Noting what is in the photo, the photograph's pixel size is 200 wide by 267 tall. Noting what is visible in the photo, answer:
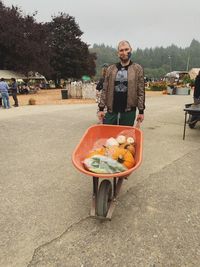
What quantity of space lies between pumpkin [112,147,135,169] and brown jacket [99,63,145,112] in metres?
1.02

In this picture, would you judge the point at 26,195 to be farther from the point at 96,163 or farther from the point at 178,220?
the point at 178,220

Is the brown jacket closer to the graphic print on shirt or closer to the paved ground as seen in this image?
the graphic print on shirt

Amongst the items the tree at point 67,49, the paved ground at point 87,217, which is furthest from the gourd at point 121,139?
the tree at point 67,49

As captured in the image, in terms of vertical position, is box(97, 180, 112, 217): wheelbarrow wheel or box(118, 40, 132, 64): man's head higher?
box(118, 40, 132, 64): man's head

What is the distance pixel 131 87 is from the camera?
13.7ft

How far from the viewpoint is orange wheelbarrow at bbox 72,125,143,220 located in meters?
3.17

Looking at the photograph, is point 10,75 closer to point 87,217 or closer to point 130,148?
point 130,148

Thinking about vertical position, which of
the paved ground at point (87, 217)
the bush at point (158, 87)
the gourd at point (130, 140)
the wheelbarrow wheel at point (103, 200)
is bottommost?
the bush at point (158, 87)

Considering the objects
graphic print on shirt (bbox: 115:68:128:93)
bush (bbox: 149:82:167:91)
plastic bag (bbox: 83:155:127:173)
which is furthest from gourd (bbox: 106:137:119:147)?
bush (bbox: 149:82:167:91)

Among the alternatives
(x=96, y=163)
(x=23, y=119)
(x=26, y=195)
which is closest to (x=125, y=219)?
(x=96, y=163)

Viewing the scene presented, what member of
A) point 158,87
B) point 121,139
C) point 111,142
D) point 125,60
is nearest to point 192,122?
point 125,60

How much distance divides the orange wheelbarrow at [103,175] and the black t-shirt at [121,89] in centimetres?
46

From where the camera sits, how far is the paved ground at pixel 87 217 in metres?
2.75

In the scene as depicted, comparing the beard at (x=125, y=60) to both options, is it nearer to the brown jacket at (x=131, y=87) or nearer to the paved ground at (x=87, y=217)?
the brown jacket at (x=131, y=87)
